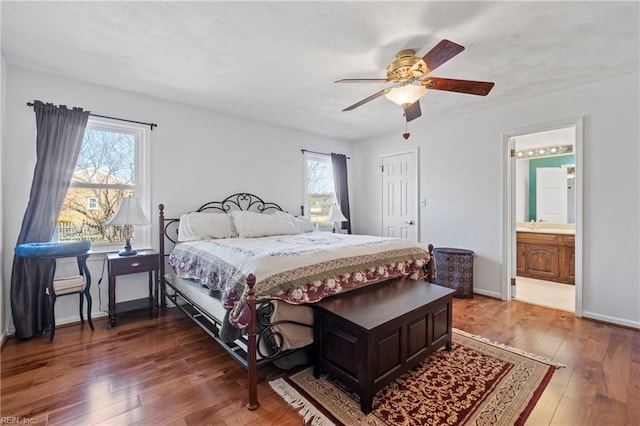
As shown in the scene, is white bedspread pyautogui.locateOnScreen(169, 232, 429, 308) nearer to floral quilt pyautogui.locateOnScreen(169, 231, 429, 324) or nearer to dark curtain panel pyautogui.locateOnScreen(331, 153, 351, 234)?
floral quilt pyautogui.locateOnScreen(169, 231, 429, 324)

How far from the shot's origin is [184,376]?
2.13 metres

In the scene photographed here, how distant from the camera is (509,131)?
379 cm

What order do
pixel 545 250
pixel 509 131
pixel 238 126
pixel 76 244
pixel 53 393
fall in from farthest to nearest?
pixel 545 250 → pixel 238 126 → pixel 509 131 → pixel 76 244 → pixel 53 393

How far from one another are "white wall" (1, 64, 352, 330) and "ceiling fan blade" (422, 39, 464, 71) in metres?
3.01

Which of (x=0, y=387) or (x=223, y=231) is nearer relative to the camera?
(x=0, y=387)

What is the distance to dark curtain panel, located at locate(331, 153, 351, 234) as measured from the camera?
5.54 m

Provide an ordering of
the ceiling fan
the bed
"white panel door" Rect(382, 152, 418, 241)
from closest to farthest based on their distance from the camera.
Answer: the bed, the ceiling fan, "white panel door" Rect(382, 152, 418, 241)

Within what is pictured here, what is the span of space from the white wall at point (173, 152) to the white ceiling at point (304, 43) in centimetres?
19

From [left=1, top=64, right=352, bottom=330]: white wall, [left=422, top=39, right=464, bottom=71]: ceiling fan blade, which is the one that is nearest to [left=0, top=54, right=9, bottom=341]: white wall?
[left=1, top=64, right=352, bottom=330]: white wall

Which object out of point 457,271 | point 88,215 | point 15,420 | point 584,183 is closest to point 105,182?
point 88,215

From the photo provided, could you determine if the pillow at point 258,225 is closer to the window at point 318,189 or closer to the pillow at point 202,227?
the pillow at point 202,227

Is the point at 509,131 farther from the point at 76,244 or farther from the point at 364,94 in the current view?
the point at 76,244

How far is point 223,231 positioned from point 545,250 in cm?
528

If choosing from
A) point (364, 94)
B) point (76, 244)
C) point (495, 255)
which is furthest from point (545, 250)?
point (76, 244)
